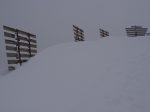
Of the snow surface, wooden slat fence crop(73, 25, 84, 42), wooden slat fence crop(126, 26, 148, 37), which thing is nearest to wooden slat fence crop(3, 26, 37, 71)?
the snow surface

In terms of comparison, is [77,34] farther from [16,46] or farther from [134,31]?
[16,46]

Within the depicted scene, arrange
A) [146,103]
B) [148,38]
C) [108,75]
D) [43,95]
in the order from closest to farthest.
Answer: [146,103] → [43,95] → [108,75] → [148,38]

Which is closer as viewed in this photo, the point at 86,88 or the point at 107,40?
the point at 86,88

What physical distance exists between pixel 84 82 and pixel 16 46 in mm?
5239

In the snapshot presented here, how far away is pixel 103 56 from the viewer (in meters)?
10.1

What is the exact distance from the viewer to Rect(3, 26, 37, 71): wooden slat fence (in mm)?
11284

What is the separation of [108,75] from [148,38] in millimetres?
4881

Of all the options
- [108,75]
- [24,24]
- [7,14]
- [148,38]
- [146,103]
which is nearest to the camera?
[146,103]

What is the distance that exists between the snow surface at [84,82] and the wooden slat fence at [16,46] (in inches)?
40.5

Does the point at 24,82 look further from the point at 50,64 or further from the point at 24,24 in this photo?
the point at 24,24

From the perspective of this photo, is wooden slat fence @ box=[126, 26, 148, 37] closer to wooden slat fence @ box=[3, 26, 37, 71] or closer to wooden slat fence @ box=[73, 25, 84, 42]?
wooden slat fence @ box=[73, 25, 84, 42]

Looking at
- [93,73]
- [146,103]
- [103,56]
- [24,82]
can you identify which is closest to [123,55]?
[103,56]

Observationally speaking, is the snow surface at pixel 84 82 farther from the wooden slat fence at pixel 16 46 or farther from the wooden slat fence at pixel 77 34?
the wooden slat fence at pixel 77 34

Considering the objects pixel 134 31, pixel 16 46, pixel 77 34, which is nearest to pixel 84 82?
pixel 16 46
